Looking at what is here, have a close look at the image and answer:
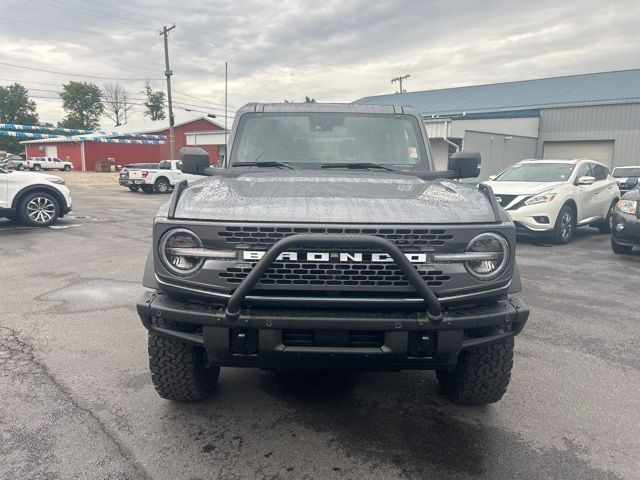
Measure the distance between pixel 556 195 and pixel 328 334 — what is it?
8.10m

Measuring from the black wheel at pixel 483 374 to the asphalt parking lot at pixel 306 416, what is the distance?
0.15m

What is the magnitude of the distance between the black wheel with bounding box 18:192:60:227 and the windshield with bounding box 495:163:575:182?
9865mm

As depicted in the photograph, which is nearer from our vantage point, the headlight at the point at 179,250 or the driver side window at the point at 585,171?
the headlight at the point at 179,250

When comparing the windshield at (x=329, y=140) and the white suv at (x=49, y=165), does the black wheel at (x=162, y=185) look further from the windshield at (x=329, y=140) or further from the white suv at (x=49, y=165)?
the white suv at (x=49, y=165)

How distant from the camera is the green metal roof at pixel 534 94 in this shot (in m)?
28.7

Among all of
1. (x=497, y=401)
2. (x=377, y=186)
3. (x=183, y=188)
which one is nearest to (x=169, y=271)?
(x=183, y=188)

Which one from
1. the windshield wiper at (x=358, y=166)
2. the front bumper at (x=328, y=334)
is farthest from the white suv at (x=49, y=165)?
the front bumper at (x=328, y=334)

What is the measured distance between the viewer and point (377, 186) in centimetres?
298

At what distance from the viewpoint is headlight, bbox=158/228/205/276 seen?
2.48 metres

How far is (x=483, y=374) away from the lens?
2.89 metres

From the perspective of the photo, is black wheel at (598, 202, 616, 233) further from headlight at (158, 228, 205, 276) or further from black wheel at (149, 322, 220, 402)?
headlight at (158, 228, 205, 276)

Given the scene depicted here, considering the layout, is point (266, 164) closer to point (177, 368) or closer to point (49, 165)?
point (177, 368)

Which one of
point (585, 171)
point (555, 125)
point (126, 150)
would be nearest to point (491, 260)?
point (585, 171)

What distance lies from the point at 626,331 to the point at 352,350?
3614 mm
